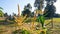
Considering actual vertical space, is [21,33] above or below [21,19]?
below

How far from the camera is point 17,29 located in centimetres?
228

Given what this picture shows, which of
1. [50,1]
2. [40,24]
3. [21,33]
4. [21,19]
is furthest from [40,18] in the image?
[50,1]

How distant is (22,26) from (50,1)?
43.2m

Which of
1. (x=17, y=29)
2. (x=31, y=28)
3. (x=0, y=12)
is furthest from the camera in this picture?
(x=0, y=12)

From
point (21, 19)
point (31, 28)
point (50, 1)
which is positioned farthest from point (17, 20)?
point (50, 1)

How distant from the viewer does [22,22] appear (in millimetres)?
2189

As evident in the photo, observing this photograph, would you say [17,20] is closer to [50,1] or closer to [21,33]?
[21,33]

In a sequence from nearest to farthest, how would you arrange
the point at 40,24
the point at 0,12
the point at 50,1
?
the point at 40,24 → the point at 0,12 → the point at 50,1

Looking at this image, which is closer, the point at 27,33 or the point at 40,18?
the point at 27,33

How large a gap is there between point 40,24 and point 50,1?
140 ft

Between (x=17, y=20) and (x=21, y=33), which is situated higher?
(x=17, y=20)

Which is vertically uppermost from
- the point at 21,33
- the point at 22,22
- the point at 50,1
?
the point at 50,1

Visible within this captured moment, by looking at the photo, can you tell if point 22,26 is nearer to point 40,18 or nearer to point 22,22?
point 22,22

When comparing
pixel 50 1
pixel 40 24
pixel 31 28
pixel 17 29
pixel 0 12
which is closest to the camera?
pixel 31 28
